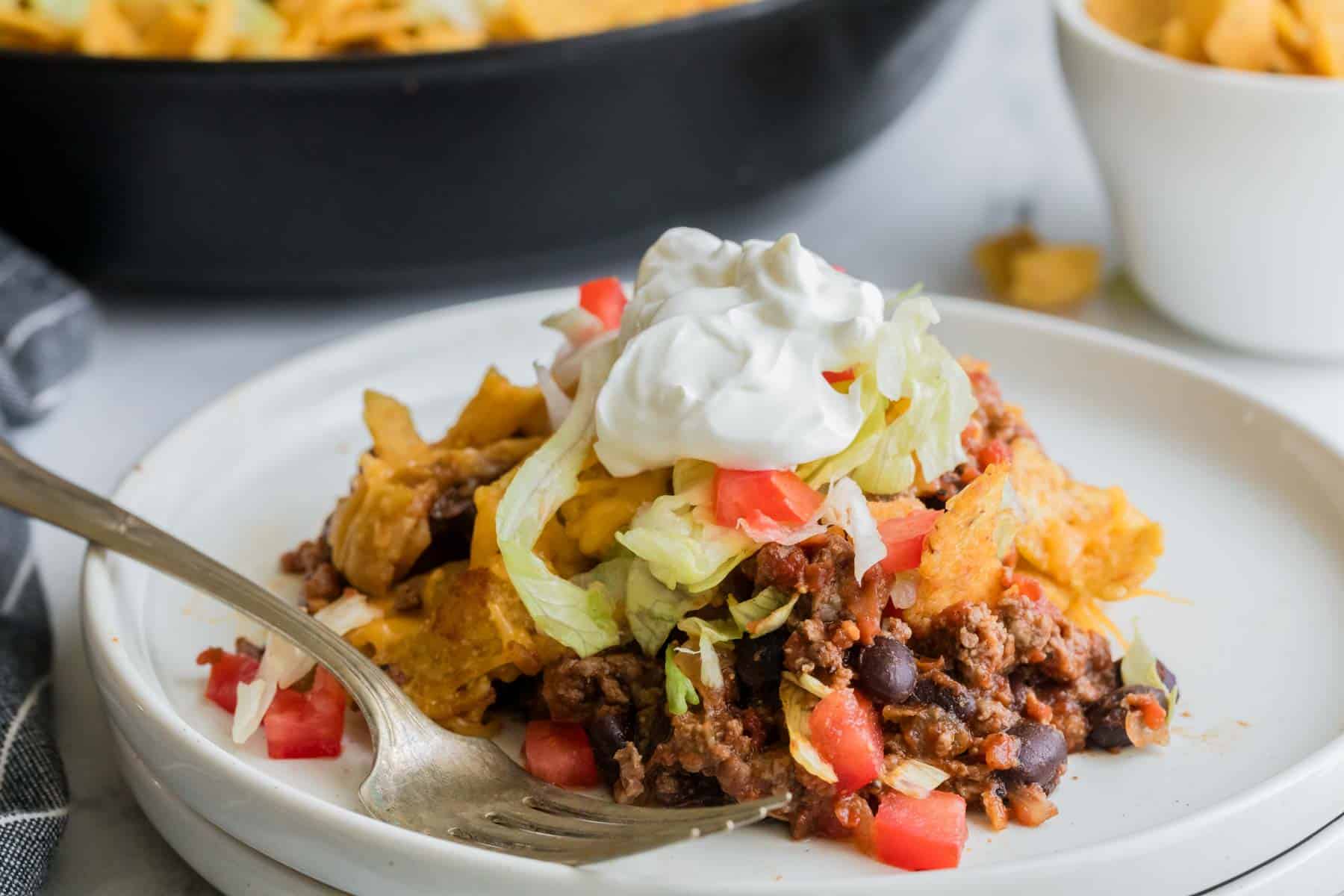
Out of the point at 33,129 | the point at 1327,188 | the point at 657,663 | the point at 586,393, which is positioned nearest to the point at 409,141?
the point at 33,129

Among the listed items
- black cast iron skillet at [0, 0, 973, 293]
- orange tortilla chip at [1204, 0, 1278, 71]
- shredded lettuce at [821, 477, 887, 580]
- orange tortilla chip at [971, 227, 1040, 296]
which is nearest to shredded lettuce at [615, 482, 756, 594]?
shredded lettuce at [821, 477, 887, 580]

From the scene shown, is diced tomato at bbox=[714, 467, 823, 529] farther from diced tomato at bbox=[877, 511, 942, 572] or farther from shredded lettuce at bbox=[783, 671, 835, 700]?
shredded lettuce at bbox=[783, 671, 835, 700]

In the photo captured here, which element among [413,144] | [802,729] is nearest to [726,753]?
[802,729]

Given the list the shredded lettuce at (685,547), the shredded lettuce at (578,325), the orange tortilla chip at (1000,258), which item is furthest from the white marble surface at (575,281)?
the shredded lettuce at (578,325)

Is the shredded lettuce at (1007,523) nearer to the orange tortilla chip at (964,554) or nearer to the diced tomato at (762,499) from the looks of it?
the orange tortilla chip at (964,554)

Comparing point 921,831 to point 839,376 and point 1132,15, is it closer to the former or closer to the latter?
point 839,376

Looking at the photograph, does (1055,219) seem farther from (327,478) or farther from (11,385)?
(11,385)
